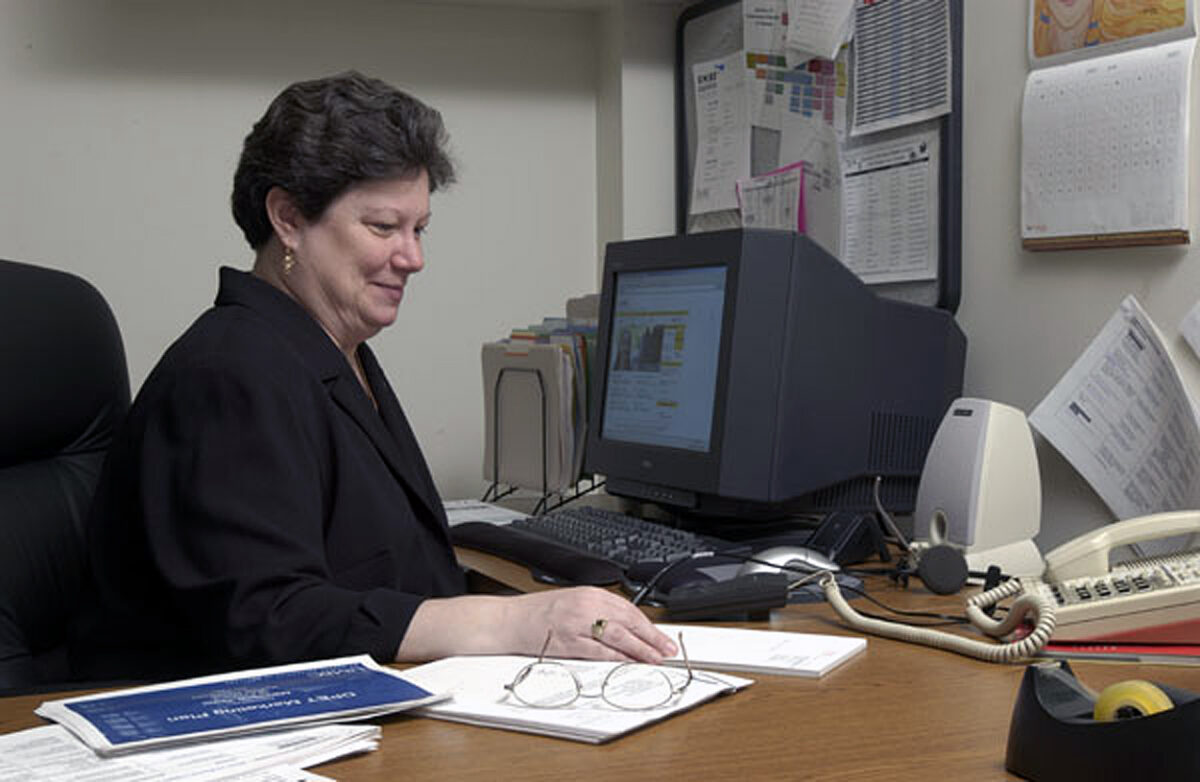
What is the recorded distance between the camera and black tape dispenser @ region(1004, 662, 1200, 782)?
0.75 meters

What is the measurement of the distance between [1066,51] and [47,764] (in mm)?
1451

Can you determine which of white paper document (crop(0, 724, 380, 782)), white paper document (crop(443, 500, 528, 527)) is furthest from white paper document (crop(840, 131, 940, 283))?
white paper document (crop(0, 724, 380, 782))

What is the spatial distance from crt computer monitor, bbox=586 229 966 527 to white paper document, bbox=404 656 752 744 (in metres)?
0.68

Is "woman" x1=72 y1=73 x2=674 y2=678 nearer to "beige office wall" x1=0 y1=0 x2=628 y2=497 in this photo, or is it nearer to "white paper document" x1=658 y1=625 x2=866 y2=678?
"white paper document" x1=658 y1=625 x2=866 y2=678

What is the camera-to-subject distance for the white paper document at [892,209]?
1965mm

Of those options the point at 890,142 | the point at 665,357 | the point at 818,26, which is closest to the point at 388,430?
the point at 665,357

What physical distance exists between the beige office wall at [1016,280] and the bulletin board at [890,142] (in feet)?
0.06

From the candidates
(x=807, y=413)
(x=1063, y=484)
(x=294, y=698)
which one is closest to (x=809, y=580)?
(x=807, y=413)

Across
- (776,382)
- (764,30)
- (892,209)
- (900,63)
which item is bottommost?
(776,382)

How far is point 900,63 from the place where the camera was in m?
2.01

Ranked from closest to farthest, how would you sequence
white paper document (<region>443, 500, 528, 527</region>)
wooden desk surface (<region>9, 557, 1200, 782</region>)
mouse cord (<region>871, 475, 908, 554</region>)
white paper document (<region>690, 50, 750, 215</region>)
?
wooden desk surface (<region>9, 557, 1200, 782</region>), mouse cord (<region>871, 475, 908, 554</region>), white paper document (<region>443, 500, 528, 527</region>), white paper document (<region>690, 50, 750, 215</region>)

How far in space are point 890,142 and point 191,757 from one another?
153cm

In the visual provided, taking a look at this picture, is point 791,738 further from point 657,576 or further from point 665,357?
point 665,357

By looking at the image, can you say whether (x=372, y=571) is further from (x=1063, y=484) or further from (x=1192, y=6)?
(x=1192, y=6)
